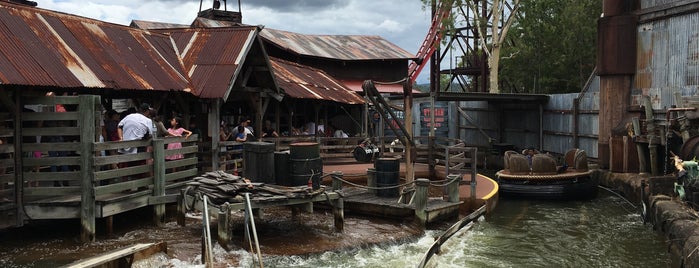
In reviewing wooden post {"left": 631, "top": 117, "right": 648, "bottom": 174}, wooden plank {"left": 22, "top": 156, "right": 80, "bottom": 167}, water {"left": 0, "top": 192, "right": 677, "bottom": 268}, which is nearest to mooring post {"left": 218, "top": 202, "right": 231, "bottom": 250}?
water {"left": 0, "top": 192, "right": 677, "bottom": 268}

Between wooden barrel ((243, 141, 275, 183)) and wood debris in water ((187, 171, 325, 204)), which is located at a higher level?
wooden barrel ((243, 141, 275, 183))

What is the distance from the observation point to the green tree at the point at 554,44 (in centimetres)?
3278

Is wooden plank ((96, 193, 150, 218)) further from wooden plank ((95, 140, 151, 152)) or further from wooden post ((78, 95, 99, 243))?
wooden plank ((95, 140, 151, 152))

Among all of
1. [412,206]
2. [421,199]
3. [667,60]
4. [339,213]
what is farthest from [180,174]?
[667,60]

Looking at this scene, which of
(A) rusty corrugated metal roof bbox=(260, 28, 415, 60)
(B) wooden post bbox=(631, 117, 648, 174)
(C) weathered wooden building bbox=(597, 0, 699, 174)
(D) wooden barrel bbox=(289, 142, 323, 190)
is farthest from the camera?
(A) rusty corrugated metal roof bbox=(260, 28, 415, 60)

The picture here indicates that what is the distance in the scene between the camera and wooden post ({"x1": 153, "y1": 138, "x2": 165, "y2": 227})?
10.8 metres

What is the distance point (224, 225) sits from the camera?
9164 millimetres

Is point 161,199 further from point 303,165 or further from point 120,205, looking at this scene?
point 303,165

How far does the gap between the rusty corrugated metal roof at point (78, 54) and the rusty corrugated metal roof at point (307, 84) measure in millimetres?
5245

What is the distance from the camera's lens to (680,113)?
1758 centimetres

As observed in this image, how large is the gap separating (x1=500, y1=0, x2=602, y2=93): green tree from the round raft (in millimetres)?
15423

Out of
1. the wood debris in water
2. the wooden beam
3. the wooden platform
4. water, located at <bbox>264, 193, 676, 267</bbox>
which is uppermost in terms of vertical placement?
the wooden beam

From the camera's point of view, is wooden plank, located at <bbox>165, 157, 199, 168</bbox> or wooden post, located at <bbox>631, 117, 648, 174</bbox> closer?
wooden plank, located at <bbox>165, 157, 199, 168</bbox>

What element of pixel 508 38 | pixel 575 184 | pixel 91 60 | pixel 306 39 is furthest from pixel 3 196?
pixel 508 38
